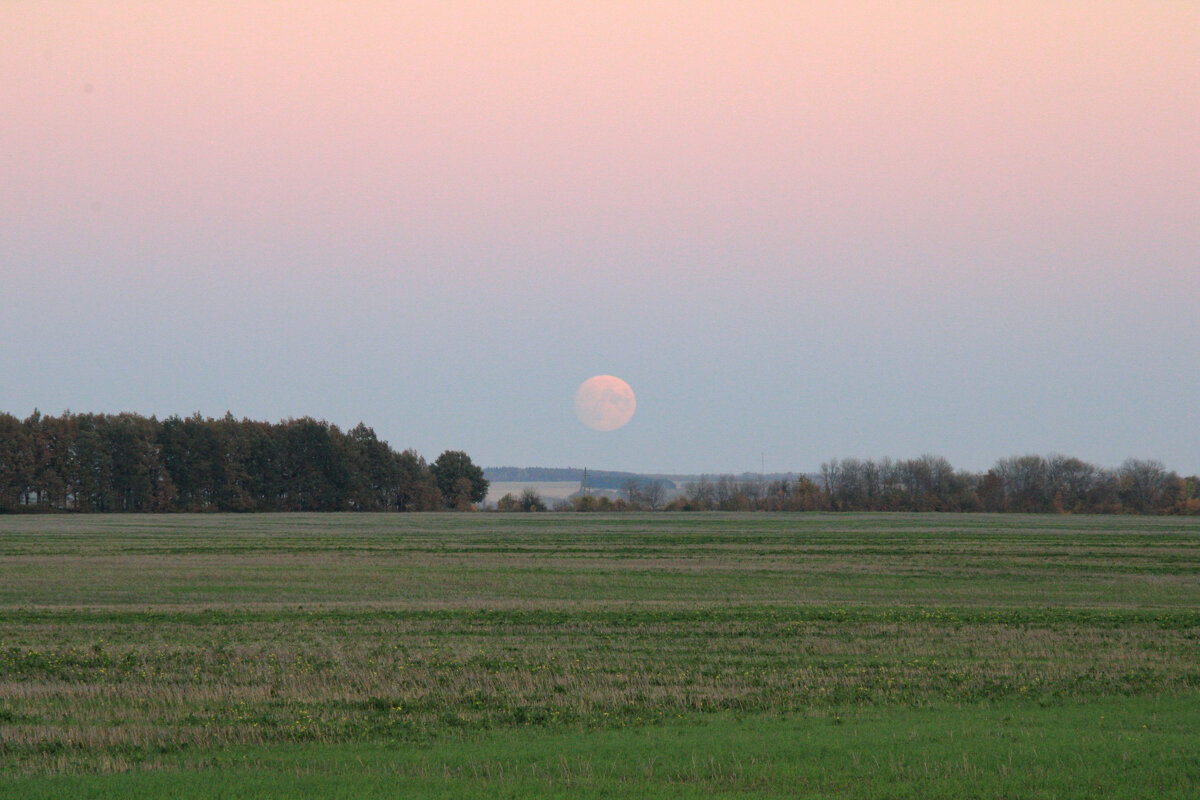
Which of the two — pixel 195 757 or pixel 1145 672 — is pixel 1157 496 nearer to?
pixel 1145 672

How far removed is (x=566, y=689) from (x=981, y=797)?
7653 millimetres

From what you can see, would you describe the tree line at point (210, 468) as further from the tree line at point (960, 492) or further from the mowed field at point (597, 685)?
the mowed field at point (597, 685)

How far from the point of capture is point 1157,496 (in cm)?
14925

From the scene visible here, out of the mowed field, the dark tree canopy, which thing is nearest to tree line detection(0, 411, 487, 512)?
the dark tree canopy

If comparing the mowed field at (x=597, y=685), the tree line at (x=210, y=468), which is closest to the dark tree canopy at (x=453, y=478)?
the tree line at (x=210, y=468)

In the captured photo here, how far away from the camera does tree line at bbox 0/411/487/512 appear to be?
12331 cm

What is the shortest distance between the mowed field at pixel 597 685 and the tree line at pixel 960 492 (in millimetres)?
111209

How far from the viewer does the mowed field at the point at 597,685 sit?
36.5 ft

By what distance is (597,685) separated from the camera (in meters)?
16.9

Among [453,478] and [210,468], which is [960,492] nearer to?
[453,478]

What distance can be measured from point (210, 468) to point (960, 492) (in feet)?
333

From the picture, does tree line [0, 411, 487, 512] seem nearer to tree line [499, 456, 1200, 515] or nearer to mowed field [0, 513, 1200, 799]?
tree line [499, 456, 1200, 515]

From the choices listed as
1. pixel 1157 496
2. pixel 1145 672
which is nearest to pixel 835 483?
pixel 1157 496

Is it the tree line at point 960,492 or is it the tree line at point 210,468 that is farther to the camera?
the tree line at point 960,492
